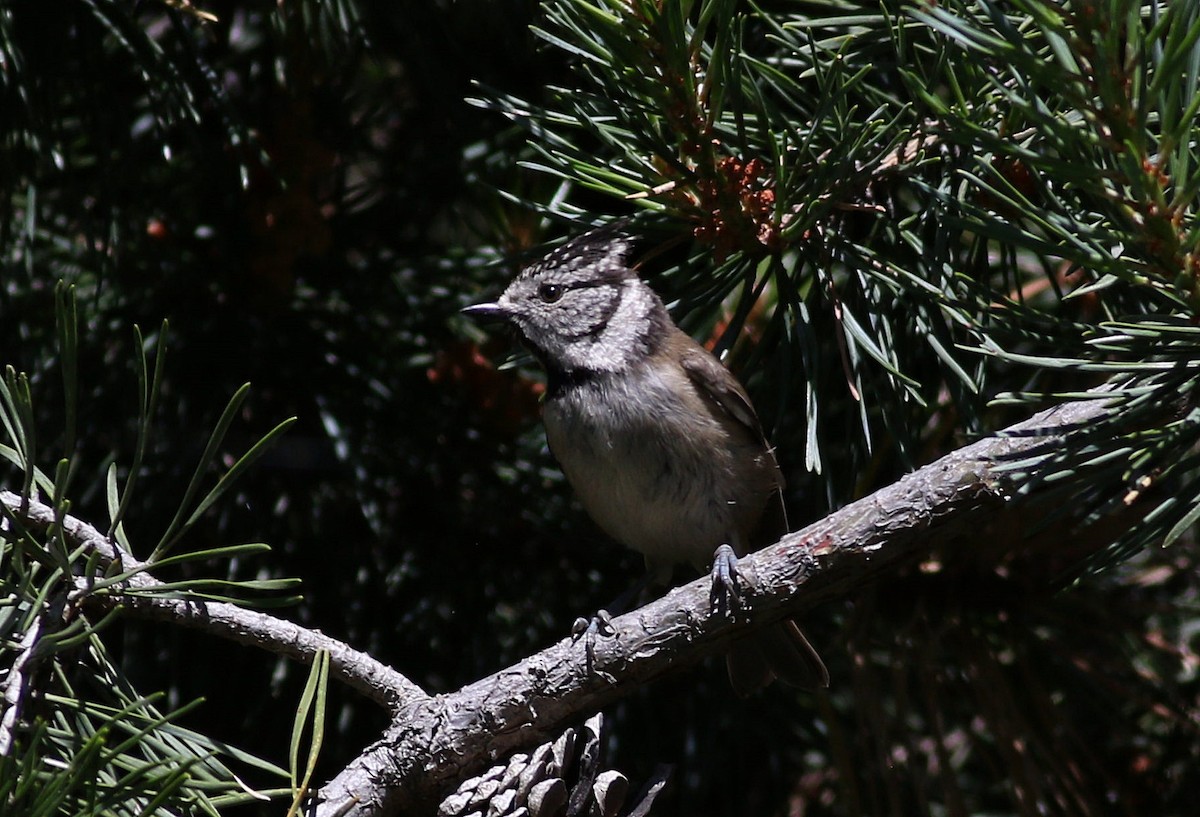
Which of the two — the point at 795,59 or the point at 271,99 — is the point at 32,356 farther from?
the point at 795,59

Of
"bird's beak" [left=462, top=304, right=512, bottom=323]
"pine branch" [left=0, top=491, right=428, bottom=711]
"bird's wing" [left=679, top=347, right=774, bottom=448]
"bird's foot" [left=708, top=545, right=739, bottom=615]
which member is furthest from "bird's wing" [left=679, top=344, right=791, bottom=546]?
"pine branch" [left=0, top=491, right=428, bottom=711]

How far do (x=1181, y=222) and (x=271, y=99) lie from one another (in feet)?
7.91

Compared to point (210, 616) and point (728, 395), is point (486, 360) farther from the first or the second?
point (210, 616)

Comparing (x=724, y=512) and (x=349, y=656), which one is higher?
(x=349, y=656)

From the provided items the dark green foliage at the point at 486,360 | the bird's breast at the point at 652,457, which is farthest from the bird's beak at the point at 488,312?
the bird's breast at the point at 652,457

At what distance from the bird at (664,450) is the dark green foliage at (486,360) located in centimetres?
12

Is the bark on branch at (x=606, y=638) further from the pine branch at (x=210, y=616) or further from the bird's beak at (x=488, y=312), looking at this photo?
the bird's beak at (x=488, y=312)

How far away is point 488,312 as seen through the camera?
10.8ft

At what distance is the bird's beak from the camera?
3250mm

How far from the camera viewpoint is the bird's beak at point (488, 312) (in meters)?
3.25

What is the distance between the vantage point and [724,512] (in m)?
3.38

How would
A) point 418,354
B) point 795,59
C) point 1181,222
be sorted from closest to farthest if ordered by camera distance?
point 1181,222
point 795,59
point 418,354

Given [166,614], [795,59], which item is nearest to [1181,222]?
[795,59]

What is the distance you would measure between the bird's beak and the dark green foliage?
0.11 metres
